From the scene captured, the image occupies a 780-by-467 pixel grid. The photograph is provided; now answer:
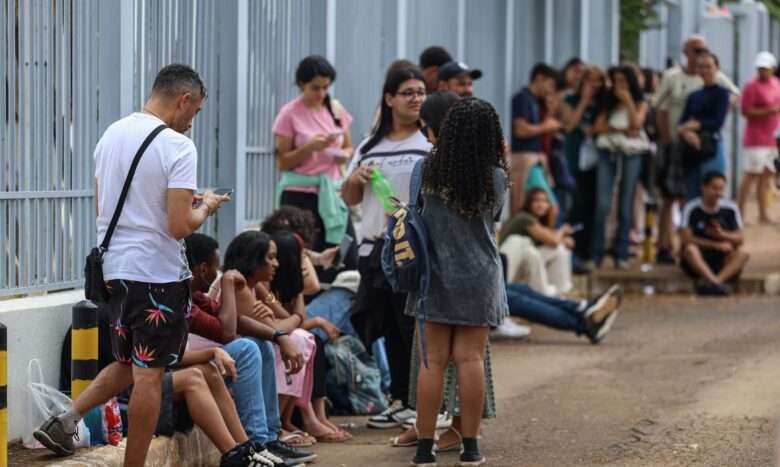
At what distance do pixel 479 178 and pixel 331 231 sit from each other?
10.7ft

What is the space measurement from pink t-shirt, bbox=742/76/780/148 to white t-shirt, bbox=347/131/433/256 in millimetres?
12403

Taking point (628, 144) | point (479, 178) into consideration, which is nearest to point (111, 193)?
point (479, 178)

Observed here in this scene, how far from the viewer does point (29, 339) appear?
27.0ft

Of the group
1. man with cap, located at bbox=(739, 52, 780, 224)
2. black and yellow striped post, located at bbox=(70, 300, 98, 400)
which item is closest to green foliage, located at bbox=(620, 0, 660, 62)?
man with cap, located at bbox=(739, 52, 780, 224)

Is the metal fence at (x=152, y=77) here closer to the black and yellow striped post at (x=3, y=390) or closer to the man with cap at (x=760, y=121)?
the black and yellow striped post at (x=3, y=390)

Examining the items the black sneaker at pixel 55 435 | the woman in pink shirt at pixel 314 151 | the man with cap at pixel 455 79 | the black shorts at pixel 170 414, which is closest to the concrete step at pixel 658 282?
the woman in pink shirt at pixel 314 151

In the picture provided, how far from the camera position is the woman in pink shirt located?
37.8 feet

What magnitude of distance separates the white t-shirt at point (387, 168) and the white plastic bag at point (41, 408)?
2188 millimetres

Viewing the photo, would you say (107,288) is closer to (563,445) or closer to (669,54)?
(563,445)

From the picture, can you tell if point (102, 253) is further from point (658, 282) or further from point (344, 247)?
point (658, 282)

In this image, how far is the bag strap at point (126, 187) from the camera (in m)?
7.23

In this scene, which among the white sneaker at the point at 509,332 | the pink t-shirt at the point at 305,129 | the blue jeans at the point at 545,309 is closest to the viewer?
the pink t-shirt at the point at 305,129

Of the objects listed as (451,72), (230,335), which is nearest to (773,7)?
(451,72)

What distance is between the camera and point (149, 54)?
9977 mm
